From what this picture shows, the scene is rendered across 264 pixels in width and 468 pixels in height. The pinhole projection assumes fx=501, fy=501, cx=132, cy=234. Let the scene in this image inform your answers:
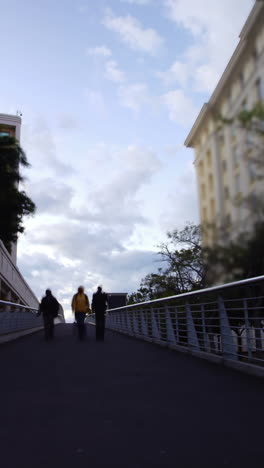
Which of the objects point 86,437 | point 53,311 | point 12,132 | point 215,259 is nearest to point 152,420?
point 86,437

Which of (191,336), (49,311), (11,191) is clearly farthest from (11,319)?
(11,191)

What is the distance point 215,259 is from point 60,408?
2889 millimetres

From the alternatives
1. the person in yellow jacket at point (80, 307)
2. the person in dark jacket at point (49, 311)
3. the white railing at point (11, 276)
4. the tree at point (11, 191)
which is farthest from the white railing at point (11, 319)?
the tree at point (11, 191)

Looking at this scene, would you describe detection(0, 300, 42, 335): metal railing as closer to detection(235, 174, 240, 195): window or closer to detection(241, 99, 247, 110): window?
detection(235, 174, 240, 195): window

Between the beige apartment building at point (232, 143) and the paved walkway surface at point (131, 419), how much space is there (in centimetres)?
157

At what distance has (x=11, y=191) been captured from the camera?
40.2 meters

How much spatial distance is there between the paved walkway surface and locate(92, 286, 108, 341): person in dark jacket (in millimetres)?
8071

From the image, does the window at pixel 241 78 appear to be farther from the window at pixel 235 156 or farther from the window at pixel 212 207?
the window at pixel 212 207

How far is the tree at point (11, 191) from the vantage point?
39.2 m

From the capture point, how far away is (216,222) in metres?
1.42

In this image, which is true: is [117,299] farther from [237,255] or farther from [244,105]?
[244,105]

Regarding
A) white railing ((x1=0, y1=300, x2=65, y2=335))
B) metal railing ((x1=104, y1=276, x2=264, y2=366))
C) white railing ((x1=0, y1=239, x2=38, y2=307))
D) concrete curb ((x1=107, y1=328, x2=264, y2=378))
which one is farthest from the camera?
white railing ((x1=0, y1=239, x2=38, y2=307))

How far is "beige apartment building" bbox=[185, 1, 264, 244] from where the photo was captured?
3.84 ft

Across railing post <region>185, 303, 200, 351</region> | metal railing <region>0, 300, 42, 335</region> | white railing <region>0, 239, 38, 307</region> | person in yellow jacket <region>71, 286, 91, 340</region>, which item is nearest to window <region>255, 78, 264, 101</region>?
railing post <region>185, 303, 200, 351</region>
